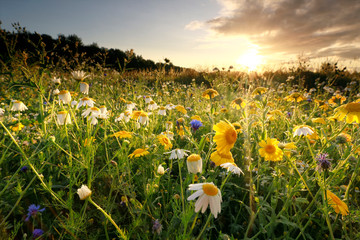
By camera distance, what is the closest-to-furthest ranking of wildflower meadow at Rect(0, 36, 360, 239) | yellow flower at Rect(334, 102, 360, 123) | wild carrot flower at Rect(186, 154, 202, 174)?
wild carrot flower at Rect(186, 154, 202, 174)
wildflower meadow at Rect(0, 36, 360, 239)
yellow flower at Rect(334, 102, 360, 123)

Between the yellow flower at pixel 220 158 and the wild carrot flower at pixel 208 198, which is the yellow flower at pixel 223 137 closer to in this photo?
the yellow flower at pixel 220 158

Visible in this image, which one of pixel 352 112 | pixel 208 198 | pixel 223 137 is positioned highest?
pixel 352 112

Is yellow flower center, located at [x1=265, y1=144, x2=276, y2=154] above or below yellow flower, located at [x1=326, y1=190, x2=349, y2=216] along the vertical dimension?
above

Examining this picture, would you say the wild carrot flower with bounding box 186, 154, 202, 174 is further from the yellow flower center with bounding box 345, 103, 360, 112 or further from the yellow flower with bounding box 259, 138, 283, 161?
the yellow flower center with bounding box 345, 103, 360, 112

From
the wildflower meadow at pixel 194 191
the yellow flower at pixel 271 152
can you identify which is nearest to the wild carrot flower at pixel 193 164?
the wildflower meadow at pixel 194 191

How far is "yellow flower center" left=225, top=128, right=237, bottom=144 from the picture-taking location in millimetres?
932

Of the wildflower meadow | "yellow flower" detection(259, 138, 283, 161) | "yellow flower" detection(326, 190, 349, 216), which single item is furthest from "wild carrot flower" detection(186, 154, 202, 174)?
"yellow flower" detection(326, 190, 349, 216)

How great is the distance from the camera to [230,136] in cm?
94

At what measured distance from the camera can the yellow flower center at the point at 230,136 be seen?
932mm

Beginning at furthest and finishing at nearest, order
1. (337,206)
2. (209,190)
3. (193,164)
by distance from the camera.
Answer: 1. (337,206)
2. (193,164)
3. (209,190)

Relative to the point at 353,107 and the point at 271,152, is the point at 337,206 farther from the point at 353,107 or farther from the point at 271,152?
the point at 353,107

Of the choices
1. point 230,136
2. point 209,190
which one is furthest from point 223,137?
point 209,190

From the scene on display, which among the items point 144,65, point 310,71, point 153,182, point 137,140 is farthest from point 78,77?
point 144,65

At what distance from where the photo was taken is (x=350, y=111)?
1125 mm
